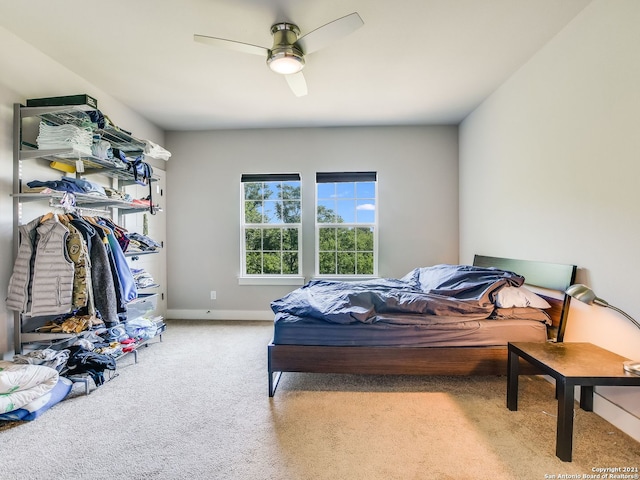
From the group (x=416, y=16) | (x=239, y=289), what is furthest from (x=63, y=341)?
(x=416, y=16)

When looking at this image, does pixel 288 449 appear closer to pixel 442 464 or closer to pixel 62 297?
pixel 442 464

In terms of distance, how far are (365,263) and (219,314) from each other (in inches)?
82.8

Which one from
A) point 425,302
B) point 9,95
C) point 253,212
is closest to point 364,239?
point 253,212

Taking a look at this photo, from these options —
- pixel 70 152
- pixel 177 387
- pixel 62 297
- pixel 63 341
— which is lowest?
pixel 177 387

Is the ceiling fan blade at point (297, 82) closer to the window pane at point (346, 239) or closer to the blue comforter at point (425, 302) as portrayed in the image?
the blue comforter at point (425, 302)

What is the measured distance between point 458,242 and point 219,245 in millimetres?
3206

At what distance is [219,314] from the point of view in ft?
13.7

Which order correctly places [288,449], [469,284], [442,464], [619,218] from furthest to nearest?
[469,284] → [619,218] → [288,449] → [442,464]

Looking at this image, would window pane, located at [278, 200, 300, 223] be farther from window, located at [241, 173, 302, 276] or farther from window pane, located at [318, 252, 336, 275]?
window pane, located at [318, 252, 336, 275]

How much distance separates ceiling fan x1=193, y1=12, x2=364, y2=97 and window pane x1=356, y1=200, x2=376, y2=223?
2166 millimetres

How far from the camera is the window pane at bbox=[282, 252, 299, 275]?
4.21 m

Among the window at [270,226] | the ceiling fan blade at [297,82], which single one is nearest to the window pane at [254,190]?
the window at [270,226]

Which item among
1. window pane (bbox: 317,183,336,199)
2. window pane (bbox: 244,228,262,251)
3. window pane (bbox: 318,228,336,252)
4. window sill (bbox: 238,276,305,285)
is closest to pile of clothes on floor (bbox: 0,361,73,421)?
window sill (bbox: 238,276,305,285)

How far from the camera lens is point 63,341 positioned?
2.44 m
